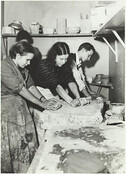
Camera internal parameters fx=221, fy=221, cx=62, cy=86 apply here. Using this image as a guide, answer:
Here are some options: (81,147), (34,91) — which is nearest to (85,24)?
(34,91)

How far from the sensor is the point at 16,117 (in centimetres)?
219

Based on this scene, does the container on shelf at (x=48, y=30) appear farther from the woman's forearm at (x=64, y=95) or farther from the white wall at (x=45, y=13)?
the woman's forearm at (x=64, y=95)

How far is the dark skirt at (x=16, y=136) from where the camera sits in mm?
2105

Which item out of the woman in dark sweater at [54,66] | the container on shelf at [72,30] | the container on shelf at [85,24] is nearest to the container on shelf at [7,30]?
the container on shelf at [72,30]

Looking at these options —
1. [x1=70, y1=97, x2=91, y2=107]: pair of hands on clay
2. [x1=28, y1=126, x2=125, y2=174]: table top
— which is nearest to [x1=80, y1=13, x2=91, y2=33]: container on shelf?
[x1=70, y1=97, x2=91, y2=107]: pair of hands on clay

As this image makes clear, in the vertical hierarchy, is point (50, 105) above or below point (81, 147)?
above

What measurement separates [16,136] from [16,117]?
0.61 feet

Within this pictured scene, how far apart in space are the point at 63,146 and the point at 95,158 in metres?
0.27

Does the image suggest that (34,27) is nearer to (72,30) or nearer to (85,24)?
(72,30)

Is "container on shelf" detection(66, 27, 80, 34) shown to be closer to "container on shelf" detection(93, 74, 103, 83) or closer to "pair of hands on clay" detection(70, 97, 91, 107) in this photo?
"container on shelf" detection(93, 74, 103, 83)

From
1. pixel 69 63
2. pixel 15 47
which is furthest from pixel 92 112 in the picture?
pixel 69 63

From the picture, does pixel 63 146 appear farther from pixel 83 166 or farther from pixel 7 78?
pixel 7 78

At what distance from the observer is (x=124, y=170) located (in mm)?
1282

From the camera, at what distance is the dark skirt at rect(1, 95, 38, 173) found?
82.9 inches
